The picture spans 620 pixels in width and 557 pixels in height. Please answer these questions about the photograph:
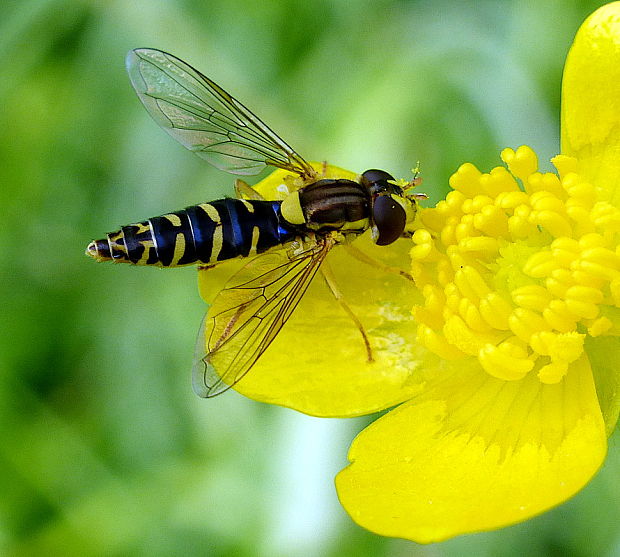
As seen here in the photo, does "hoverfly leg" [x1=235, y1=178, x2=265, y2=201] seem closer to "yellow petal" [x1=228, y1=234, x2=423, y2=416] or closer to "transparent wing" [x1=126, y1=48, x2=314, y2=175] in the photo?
"transparent wing" [x1=126, y1=48, x2=314, y2=175]

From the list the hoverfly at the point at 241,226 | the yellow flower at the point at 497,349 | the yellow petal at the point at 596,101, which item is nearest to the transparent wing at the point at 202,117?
the hoverfly at the point at 241,226

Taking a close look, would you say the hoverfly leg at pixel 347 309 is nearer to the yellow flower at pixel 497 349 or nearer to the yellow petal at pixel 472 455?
the yellow flower at pixel 497 349

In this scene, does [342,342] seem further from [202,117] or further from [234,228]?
[202,117]

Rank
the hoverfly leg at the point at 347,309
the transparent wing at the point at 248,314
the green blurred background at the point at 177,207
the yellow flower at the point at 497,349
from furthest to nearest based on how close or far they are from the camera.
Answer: the green blurred background at the point at 177,207 → the hoverfly leg at the point at 347,309 → the transparent wing at the point at 248,314 → the yellow flower at the point at 497,349

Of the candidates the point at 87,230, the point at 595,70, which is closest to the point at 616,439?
the point at 595,70

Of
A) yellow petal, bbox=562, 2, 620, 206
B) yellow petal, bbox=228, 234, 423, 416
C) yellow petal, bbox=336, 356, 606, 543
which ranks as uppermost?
yellow petal, bbox=562, 2, 620, 206

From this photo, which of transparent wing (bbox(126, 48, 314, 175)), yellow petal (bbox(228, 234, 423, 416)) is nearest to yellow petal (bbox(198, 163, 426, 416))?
yellow petal (bbox(228, 234, 423, 416))

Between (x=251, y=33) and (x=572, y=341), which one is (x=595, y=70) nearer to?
(x=572, y=341)
